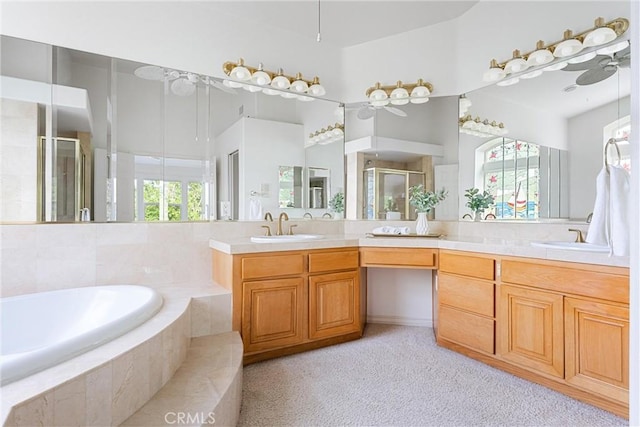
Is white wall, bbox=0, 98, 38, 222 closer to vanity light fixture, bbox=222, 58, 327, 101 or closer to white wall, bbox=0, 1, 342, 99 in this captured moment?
white wall, bbox=0, 1, 342, 99

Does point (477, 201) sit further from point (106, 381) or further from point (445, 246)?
point (106, 381)

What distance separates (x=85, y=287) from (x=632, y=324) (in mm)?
2665

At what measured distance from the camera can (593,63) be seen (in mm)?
2350

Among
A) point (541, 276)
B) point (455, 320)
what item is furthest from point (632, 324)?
point (455, 320)

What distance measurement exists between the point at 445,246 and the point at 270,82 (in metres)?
2.02

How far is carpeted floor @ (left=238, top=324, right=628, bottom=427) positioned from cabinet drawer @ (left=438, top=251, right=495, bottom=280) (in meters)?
0.62

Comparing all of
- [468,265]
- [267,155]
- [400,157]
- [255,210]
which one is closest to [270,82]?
[267,155]

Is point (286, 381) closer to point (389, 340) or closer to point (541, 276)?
point (389, 340)

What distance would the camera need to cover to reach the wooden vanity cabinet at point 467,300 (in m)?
2.33

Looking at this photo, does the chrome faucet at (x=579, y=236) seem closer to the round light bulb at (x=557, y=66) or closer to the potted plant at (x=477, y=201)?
the potted plant at (x=477, y=201)

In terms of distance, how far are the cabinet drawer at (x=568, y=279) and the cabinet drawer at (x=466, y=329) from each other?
1.22ft

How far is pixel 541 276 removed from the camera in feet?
6.75

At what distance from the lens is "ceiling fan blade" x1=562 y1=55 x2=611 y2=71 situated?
2.29 metres

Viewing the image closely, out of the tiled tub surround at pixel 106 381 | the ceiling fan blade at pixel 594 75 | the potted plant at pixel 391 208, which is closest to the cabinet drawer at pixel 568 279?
the potted plant at pixel 391 208
